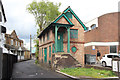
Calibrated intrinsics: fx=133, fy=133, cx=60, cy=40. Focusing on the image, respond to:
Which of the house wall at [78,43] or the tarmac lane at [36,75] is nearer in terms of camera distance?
the tarmac lane at [36,75]

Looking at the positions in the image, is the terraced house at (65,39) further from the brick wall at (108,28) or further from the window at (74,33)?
the brick wall at (108,28)

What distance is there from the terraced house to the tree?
42.4 ft

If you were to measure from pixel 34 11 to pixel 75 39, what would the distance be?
17.3 meters

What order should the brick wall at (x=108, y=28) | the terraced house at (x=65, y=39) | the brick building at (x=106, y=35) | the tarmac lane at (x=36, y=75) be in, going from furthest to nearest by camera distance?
the brick wall at (x=108, y=28) → the brick building at (x=106, y=35) → the terraced house at (x=65, y=39) → the tarmac lane at (x=36, y=75)

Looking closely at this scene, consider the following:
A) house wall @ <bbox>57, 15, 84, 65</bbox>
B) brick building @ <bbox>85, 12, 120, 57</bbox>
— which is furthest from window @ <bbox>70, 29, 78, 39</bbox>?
brick building @ <bbox>85, 12, 120, 57</bbox>

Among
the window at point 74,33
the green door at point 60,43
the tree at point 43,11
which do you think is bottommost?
the green door at point 60,43

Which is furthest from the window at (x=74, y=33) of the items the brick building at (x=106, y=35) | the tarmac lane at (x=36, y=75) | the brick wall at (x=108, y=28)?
the brick wall at (x=108, y=28)

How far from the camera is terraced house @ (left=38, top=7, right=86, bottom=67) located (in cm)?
1588

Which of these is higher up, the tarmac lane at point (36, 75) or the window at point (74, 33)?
the window at point (74, 33)

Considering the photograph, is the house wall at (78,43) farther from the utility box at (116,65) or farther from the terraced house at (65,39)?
the utility box at (116,65)

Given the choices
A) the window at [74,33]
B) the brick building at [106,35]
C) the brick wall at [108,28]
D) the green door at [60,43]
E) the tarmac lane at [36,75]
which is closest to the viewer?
the tarmac lane at [36,75]

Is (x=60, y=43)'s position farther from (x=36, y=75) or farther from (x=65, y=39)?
(x=36, y=75)

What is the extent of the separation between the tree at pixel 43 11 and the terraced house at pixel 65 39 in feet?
42.4

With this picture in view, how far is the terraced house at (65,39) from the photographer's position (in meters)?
15.9
